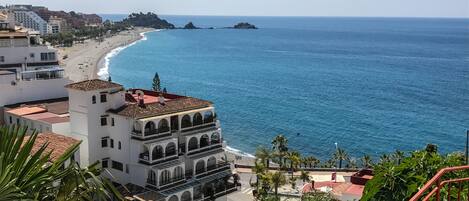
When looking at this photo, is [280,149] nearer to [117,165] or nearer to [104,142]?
[117,165]

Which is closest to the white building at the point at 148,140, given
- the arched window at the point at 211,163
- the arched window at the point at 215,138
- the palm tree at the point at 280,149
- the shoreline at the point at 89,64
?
the arched window at the point at 211,163

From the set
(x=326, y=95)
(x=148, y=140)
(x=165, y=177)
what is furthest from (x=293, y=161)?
(x=326, y=95)

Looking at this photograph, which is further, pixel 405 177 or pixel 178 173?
pixel 178 173

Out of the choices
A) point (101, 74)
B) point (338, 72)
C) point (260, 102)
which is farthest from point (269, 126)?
point (338, 72)

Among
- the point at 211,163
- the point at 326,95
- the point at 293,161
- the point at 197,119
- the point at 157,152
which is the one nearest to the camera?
the point at 157,152

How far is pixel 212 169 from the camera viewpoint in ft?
130

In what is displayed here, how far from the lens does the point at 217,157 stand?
1583 inches

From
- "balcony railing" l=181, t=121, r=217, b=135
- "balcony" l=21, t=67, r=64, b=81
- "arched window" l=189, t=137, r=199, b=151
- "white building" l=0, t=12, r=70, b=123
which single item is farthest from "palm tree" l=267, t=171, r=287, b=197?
"balcony" l=21, t=67, r=64, b=81

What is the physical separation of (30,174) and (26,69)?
1937 inches

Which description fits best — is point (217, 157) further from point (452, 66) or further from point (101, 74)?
A: point (452, 66)

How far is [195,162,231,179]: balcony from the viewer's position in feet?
127

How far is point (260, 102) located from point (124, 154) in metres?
70.2

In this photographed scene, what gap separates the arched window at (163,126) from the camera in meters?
36.5

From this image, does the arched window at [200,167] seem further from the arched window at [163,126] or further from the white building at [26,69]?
the white building at [26,69]
